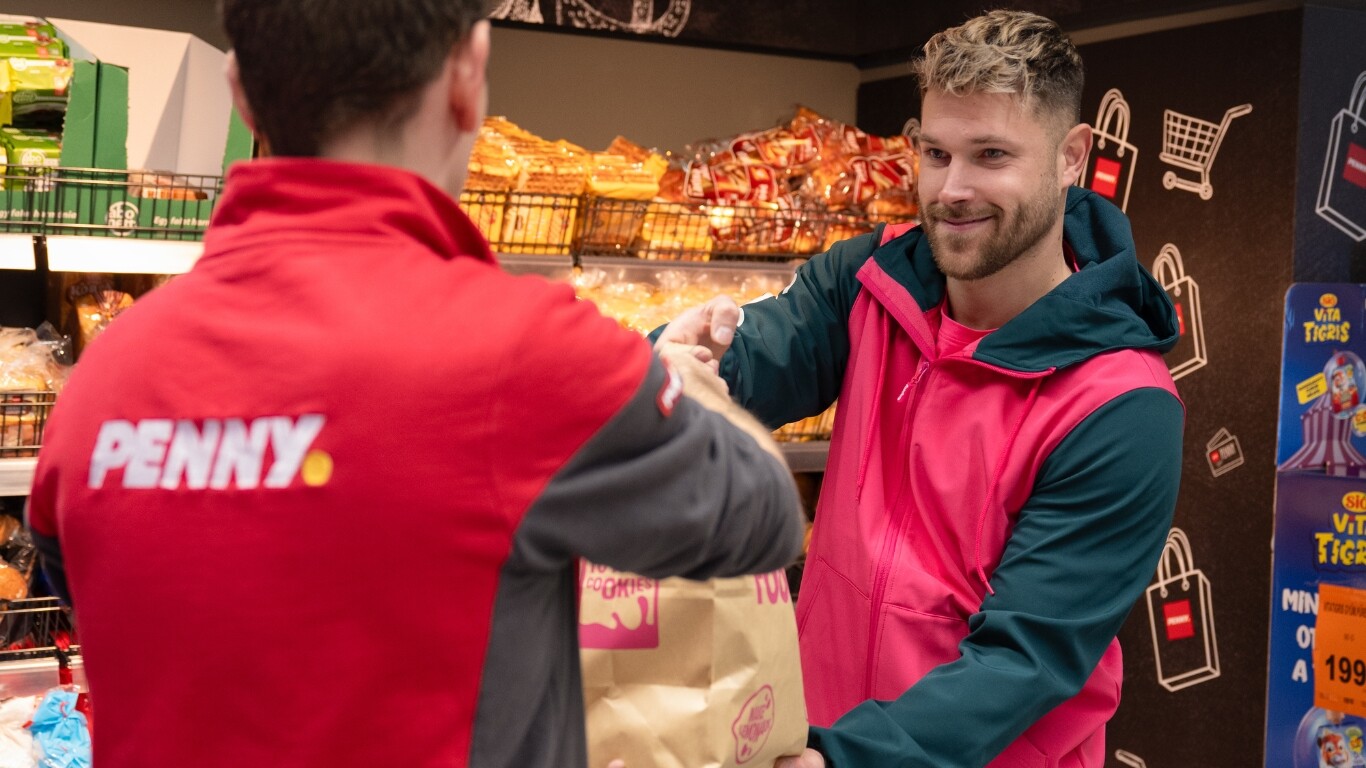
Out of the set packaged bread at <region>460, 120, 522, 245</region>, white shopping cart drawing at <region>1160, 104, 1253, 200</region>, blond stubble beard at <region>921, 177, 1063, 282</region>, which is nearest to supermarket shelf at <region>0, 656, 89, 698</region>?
packaged bread at <region>460, 120, 522, 245</region>

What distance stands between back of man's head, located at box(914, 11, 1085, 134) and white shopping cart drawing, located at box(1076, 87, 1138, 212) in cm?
191

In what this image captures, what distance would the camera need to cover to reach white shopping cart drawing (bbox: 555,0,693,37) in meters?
3.80

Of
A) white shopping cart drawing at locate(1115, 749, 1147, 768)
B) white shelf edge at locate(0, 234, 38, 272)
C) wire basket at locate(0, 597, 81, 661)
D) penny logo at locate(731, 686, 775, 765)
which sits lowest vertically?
white shopping cart drawing at locate(1115, 749, 1147, 768)

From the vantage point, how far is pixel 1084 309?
73.7 inches

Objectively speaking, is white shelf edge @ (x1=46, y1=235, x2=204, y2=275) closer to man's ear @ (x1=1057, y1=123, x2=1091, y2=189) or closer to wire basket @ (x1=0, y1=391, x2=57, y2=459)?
wire basket @ (x1=0, y1=391, x2=57, y2=459)

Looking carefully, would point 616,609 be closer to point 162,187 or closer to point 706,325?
point 706,325

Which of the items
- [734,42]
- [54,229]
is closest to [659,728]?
[54,229]

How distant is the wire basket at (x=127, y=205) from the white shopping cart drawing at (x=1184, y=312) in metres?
2.51

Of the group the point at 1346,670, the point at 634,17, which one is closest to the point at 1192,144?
the point at 1346,670

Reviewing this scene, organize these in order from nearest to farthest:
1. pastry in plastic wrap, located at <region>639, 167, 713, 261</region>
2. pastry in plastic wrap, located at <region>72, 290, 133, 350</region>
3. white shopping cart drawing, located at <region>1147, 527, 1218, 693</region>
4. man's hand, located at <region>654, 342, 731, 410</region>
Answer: man's hand, located at <region>654, 342, 731, 410</region>
pastry in plastic wrap, located at <region>72, 290, 133, 350</region>
pastry in plastic wrap, located at <region>639, 167, 713, 261</region>
white shopping cart drawing, located at <region>1147, 527, 1218, 693</region>

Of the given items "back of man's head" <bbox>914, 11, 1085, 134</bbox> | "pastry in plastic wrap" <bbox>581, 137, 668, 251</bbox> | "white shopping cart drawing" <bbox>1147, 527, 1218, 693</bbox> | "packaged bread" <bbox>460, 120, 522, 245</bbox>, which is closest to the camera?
"back of man's head" <bbox>914, 11, 1085, 134</bbox>

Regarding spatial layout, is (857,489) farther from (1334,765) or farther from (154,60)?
(1334,765)

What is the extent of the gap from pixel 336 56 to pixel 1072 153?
1.48m

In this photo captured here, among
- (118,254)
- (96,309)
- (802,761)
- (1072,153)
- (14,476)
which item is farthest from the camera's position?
(96,309)
